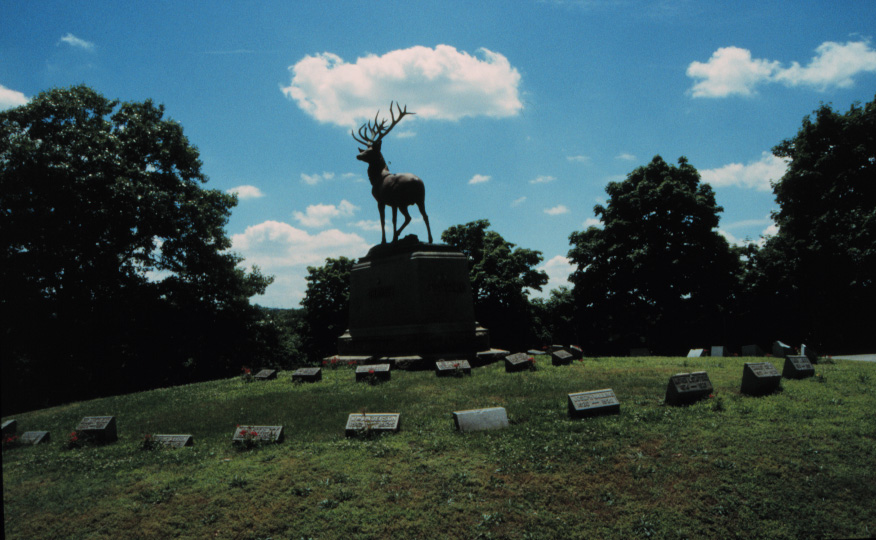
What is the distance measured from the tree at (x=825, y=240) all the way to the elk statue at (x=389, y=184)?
1933 cm

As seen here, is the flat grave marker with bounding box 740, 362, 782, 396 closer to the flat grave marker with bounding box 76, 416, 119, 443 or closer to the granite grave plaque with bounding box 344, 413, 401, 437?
the granite grave plaque with bounding box 344, 413, 401, 437

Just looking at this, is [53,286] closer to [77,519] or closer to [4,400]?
[77,519]

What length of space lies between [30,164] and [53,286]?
16.1ft

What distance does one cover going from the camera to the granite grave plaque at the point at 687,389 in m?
9.40

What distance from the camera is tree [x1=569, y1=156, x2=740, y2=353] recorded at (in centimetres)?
2667

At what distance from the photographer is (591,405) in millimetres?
8828

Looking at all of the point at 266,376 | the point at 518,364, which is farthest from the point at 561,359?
the point at 266,376

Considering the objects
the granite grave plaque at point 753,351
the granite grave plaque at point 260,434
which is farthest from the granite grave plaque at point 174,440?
the granite grave plaque at point 753,351

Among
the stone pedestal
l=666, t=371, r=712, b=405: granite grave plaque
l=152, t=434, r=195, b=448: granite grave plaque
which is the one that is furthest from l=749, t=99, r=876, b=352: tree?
l=152, t=434, r=195, b=448: granite grave plaque

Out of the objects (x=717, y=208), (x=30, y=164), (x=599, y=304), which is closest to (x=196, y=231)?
(x=30, y=164)

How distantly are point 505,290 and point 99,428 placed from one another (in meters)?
25.7

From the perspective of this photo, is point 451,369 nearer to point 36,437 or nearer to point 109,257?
point 36,437

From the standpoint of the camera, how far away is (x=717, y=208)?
90.0ft

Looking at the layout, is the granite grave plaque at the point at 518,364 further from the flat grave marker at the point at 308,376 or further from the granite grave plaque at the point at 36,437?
the granite grave plaque at the point at 36,437
